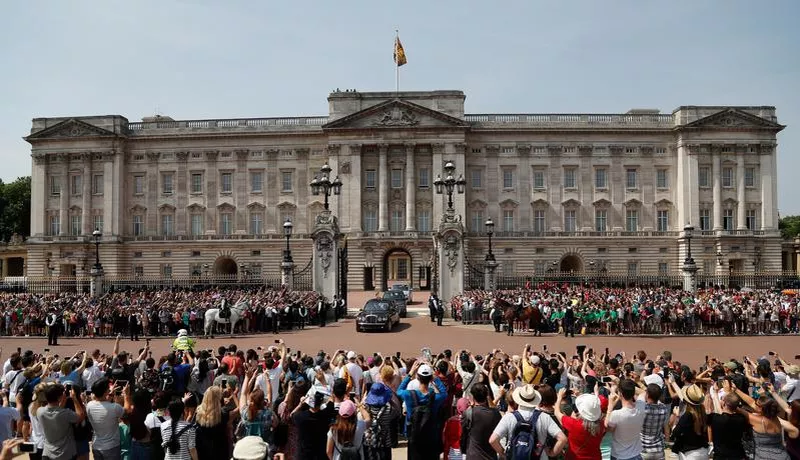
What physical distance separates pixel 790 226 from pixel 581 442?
12963cm

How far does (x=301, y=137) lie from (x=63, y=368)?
50.9 meters

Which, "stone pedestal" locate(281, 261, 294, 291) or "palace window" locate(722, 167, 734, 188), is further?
"palace window" locate(722, 167, 734, 188)

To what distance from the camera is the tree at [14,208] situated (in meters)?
82.8

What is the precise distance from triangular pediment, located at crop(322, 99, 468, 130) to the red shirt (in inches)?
2019

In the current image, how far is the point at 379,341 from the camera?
22141mm

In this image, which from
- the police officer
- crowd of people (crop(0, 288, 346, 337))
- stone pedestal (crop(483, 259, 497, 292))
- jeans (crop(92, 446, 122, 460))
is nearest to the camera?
jeans (crop(92, 446, 122, 460))

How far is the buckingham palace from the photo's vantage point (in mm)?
56281

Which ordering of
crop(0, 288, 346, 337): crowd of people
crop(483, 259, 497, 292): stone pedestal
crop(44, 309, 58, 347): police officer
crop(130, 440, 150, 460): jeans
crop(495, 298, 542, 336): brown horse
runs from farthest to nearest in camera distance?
1. crop(483, 259, 497, 292): stone pedestal
2. crop(0, 288, 346, 337): crowd of people
3. crop(495, 298, 542, 336): brown horse
4. crop(44, 309, 58, 347): police officer
5. crop(130, 440, 150, 460): jeans

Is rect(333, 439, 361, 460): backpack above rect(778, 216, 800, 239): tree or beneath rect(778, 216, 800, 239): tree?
beneath

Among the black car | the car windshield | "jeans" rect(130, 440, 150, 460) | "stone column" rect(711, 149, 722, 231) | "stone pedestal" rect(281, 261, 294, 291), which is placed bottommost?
the black car

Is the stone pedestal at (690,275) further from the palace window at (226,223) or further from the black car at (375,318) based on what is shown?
the palace window at (226,223)

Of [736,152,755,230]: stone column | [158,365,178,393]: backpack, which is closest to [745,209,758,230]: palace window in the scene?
[736,152,755,230]: stone column

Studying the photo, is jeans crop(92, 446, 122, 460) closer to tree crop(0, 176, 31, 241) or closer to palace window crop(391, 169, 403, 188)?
palace window crop(391, 169, 403, 188)

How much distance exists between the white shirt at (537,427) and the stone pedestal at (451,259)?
81.1 ft
